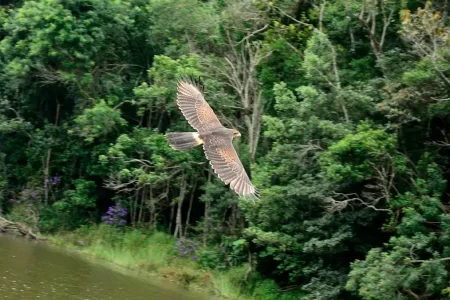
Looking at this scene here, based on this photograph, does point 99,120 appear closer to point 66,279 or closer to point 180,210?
point 180,210

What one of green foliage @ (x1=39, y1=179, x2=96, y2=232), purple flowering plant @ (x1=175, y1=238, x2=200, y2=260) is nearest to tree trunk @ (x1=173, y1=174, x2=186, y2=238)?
purple flowering plant @ (x1=175, y1=238, x2=200, y2=260)

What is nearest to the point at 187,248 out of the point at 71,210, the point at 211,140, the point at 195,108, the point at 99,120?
the point at 99,120

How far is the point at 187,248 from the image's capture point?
15781mm

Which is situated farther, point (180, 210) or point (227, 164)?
point (180, 210)

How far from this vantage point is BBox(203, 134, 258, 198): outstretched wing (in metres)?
8.69

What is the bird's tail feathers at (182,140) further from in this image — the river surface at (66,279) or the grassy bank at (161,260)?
the grassy bank at (161,260)

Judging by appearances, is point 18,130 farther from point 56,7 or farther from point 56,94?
point 56,7

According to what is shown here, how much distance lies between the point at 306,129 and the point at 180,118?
454 cm

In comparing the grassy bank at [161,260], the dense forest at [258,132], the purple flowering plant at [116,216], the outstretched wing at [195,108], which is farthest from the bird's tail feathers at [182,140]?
the purple flowering plant at [116,216]

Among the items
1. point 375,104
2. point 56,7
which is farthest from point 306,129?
point 56,7

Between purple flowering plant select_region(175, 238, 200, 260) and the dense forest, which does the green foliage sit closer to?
the dense forest

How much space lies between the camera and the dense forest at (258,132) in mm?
12062

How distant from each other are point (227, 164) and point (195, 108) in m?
1.47

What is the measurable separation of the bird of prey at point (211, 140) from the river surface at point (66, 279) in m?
3.49
